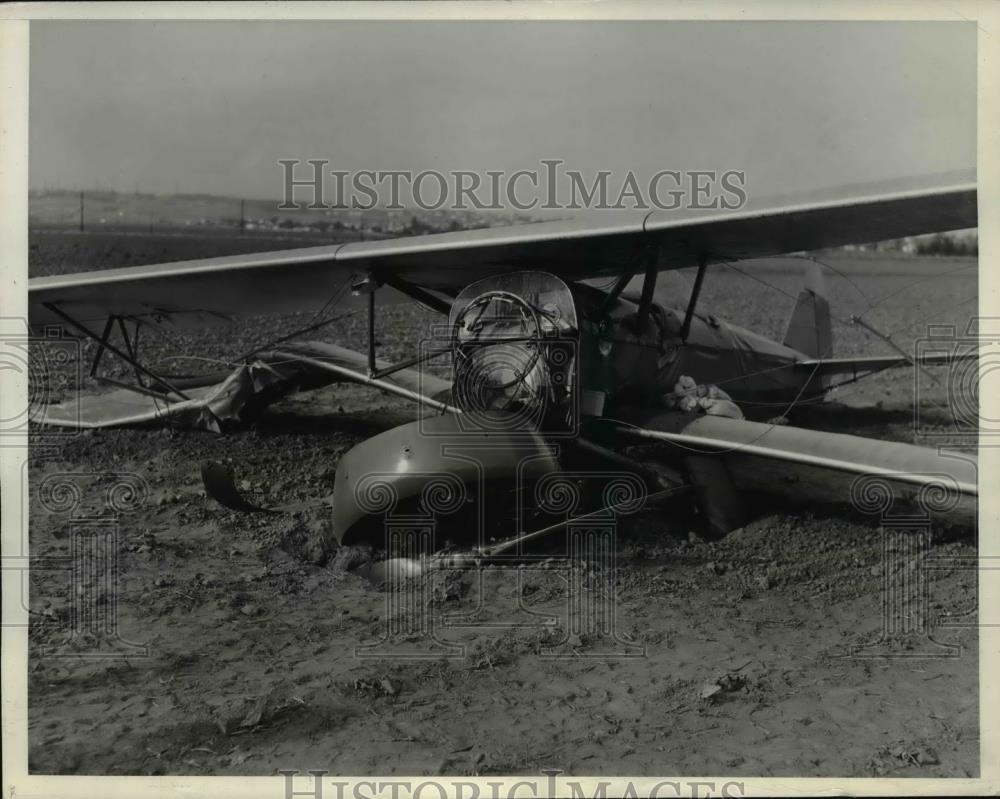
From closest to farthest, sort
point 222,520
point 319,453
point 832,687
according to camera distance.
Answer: point 832,687 < point 222,520 < point 319,453

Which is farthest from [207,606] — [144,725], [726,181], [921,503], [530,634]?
[921,503]

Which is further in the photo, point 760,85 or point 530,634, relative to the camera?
point 760,85

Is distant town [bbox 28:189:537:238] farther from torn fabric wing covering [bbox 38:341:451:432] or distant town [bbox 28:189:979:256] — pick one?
torn fabric wing covering [bbox 38:341:451:432]

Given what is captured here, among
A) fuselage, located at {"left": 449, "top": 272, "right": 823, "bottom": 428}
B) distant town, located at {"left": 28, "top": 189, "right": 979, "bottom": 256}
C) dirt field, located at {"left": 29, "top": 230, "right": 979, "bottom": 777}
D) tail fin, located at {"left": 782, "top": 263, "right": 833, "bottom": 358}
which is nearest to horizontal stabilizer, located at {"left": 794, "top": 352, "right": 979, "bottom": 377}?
tail fin, located at {"left": 782, "top": 263, "right": 833, "bottom": 358}

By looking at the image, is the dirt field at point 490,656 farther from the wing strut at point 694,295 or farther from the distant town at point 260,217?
the wing strut at point 694,295

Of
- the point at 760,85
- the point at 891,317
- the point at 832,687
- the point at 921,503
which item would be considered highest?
the point at 760,85

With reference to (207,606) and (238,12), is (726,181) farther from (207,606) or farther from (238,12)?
(207,606)
